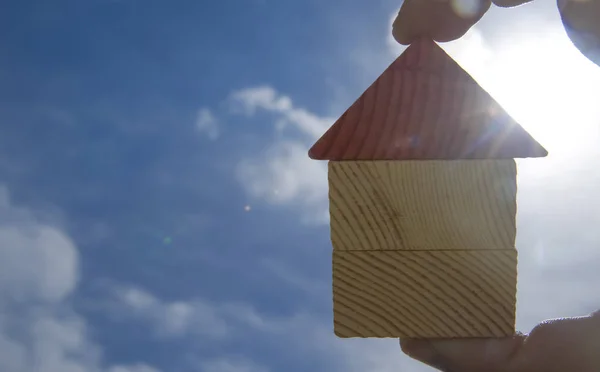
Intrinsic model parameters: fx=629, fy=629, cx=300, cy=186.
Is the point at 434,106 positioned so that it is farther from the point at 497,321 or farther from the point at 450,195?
the point at 497,321

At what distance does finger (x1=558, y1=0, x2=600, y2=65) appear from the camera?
294 cm

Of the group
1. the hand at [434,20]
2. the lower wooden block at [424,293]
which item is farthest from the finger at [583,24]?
the lower wooden block at [424,293]

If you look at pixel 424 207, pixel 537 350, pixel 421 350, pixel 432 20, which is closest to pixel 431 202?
pixel 424 207

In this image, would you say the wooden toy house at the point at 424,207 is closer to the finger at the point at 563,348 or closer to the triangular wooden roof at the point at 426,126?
the triangular wooden roof at the point at 426,126

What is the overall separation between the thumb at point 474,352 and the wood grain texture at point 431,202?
17.0 inches

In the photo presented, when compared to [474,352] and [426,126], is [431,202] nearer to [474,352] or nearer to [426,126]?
[426,126]

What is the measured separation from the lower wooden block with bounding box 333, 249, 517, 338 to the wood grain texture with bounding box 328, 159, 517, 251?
0.07 meters

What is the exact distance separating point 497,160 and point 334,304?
0.91 m

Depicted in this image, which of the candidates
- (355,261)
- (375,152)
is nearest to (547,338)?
(355,261)

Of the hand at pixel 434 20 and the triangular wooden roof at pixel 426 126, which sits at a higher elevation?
the hand at pixel 434 20

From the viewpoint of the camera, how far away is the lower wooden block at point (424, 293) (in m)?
2.63

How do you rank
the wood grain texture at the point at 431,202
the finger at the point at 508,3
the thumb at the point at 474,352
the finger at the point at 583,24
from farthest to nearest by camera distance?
1. the finger at the point at 508,3
2. the finger at the point at 583,24
3. the thumb at the point at 474,352
4. the wood grain texture at the point at 431,202

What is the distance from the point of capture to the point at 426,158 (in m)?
2.60

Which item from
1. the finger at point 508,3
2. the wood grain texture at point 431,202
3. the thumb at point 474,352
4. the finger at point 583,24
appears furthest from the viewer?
the finger at point 508,3
